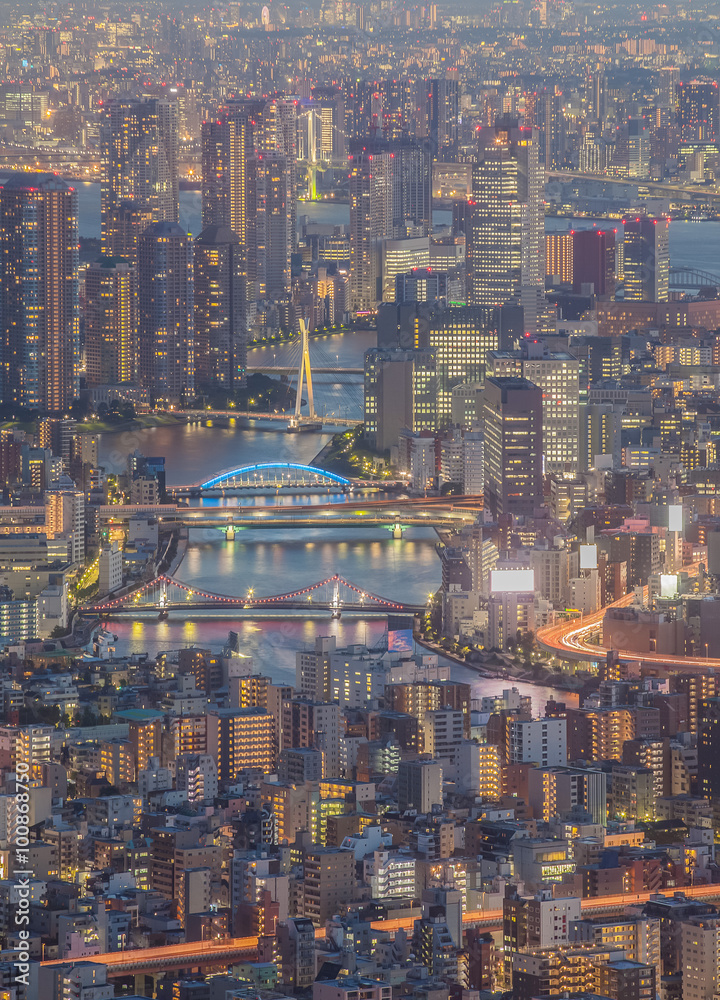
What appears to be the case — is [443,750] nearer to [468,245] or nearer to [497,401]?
[497,401]

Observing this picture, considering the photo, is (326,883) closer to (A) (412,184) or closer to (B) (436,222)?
(A) (412,184)

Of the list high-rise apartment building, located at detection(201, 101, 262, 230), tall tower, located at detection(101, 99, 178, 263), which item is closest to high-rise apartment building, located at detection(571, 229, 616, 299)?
high-rise apartment building, located at detection(201, 101, 262, 230)

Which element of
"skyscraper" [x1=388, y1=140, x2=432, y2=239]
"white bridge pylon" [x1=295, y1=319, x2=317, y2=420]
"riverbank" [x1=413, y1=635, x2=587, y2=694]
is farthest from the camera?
"skyscraper" [x1=388, y1=140, x2=432, y2=239]

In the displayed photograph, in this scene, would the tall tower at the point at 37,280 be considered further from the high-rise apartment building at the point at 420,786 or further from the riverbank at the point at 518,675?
Answer: the high-rise apartment building at the point at 420,786

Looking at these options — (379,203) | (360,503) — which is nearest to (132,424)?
(360,503)

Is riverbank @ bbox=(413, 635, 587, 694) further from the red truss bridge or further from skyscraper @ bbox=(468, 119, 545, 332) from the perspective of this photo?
skyscraper @ bbox=(468, 119, 545, 332)

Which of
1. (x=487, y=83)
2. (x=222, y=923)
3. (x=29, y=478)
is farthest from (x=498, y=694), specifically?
(x=487, y=83)
